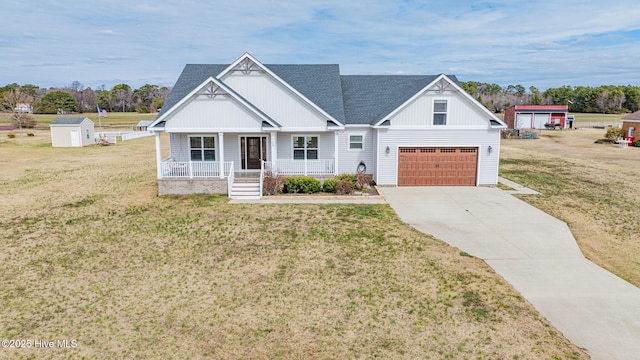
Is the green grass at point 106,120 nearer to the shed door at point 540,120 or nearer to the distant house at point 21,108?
the distant house at point 21,108

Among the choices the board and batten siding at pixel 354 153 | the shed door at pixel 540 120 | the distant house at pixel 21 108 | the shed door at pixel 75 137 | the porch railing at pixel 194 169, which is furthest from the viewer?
the distant house at pixel 21 108

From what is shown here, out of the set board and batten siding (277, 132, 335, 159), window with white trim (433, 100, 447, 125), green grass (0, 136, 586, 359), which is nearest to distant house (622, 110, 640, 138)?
window with white trim (433, 100, 447, 125)

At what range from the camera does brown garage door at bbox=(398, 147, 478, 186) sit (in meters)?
21.3

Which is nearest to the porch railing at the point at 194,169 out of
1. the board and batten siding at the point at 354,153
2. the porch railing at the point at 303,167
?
the porch railing at the point at 303,167

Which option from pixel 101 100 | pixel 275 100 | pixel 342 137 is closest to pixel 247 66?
pixel 275 100

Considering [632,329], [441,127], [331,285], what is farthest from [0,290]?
[441,127]

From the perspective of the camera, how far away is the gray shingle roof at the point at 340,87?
72.5 ft

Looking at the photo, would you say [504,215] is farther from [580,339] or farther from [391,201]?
[580,339]

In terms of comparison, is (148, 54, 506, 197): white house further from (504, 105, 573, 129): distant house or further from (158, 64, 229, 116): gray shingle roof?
(504, 105, 573, 129): distant house

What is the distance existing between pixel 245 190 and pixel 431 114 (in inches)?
401

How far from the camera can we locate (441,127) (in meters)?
20.9

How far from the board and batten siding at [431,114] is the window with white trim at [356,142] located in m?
2.19

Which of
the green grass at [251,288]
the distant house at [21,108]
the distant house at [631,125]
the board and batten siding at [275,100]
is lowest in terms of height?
the green grass at [251,288]

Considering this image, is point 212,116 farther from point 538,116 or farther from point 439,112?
point 538,116
